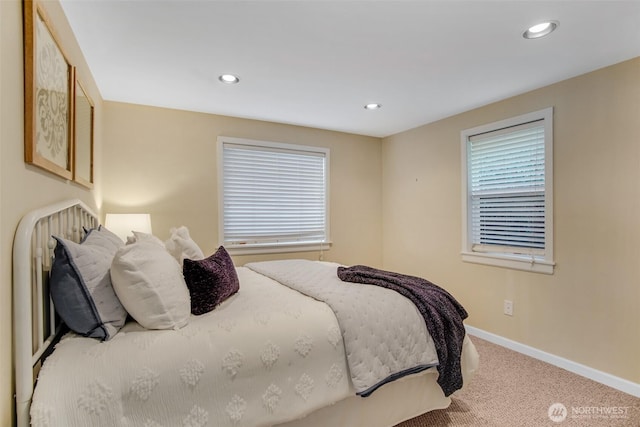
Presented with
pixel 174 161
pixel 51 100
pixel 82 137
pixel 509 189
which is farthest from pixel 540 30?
pixel 174 161

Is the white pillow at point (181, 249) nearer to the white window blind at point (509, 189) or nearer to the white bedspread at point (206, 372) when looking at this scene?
the white bedspread at point (206, 372)

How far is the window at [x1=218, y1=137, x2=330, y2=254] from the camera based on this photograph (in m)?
3.56

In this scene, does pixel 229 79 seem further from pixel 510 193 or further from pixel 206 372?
pixel 510 193

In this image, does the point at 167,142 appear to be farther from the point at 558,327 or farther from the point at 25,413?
the point at 558,327

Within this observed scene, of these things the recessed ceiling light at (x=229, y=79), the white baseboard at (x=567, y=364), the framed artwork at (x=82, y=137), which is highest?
the recessed ceiling light at (x=229, y=79)

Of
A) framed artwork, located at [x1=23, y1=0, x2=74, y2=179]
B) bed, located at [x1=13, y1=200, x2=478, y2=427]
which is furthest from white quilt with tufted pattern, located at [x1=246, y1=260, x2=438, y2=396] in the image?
framed artwork, located at [x1=23, y1=0, x2=74, y2=179]

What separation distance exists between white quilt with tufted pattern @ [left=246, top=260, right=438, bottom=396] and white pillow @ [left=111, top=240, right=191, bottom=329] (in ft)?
2.54

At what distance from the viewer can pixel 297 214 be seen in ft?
13.0

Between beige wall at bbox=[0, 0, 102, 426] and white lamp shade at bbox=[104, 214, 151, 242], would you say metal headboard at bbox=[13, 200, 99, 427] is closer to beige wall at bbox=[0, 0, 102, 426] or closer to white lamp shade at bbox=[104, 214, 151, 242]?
beige wall at bbox=[0, 0, 102, 426]

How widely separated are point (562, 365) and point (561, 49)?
240cm

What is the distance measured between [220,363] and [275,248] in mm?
2482

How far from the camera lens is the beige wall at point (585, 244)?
7.46ft

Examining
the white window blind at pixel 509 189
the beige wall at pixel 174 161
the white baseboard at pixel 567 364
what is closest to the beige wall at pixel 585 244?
the white baseboard at pixel 567 364

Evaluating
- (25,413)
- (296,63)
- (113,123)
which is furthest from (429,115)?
(25,413)
